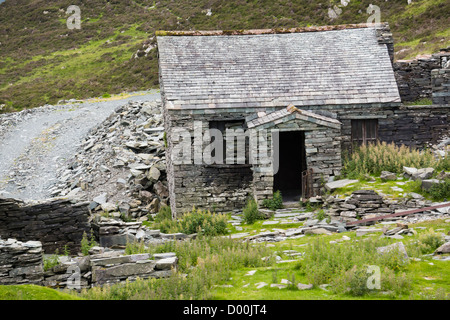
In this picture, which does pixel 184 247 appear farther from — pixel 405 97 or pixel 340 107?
pixel 405 97

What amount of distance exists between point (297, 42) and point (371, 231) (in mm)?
11363

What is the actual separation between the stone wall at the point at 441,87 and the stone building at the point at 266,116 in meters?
0.66

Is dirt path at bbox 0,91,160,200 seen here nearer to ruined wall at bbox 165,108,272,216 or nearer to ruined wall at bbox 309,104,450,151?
ruined wall at bbox 165,108,272,216

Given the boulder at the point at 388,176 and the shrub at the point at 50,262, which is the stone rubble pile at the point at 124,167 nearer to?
the shrub at the point at 50,262

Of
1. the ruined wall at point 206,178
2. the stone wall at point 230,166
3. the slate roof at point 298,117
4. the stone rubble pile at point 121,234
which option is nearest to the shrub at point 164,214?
the stone wall at point 230,166

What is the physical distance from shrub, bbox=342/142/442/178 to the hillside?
15.3m

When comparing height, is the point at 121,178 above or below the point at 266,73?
below

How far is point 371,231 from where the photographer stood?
1409cm

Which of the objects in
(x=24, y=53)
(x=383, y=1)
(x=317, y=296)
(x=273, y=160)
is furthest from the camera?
(x=24, y=53)

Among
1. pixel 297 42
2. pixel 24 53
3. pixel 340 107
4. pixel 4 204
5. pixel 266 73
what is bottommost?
pixel 4 204

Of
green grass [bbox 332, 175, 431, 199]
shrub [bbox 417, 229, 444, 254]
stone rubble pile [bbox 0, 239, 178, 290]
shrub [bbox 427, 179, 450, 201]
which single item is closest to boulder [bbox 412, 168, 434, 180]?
green grass [bbox 332, 175, 431, 199]

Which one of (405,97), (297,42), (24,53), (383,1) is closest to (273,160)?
(297,42)

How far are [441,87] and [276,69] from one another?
634 cm

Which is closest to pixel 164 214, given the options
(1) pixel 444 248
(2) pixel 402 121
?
(2) pixel 402 121
